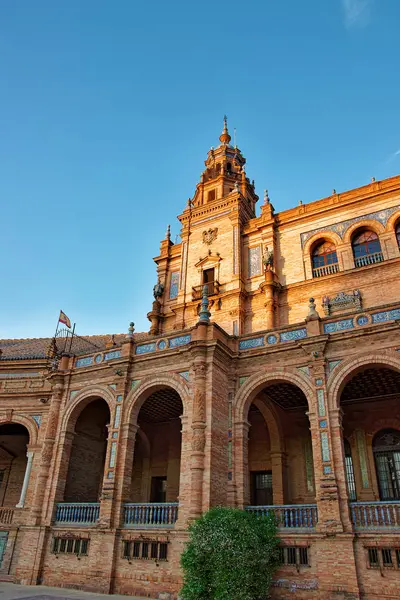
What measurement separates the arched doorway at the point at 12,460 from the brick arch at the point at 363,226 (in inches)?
741

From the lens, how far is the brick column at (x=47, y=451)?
18.2 meters

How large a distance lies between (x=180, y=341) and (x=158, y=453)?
7.85 m

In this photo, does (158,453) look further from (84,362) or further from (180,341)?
(180,341)

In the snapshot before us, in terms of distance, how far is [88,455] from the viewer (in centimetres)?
2086

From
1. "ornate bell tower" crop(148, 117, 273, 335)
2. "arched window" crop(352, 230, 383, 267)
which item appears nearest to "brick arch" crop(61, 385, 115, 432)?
"ornate bell tower" crop(148, 117, 273, 335)

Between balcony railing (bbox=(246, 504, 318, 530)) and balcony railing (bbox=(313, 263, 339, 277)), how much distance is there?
38.9ft

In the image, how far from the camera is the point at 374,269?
21672 mm

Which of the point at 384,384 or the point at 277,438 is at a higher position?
the point at 384,384

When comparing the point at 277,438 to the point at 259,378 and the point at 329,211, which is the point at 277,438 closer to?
the point at 259,378

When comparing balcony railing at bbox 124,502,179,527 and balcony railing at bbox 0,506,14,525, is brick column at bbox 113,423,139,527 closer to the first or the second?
balcony railing at bbox 124,502,179,527

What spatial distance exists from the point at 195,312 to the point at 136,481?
892 centimetres

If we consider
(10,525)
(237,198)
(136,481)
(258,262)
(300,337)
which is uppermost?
(237,198)

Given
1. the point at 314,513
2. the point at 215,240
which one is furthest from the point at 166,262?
the point at 314,513

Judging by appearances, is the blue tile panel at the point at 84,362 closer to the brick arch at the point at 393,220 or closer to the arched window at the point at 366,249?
the arched window at the point at 366,249
